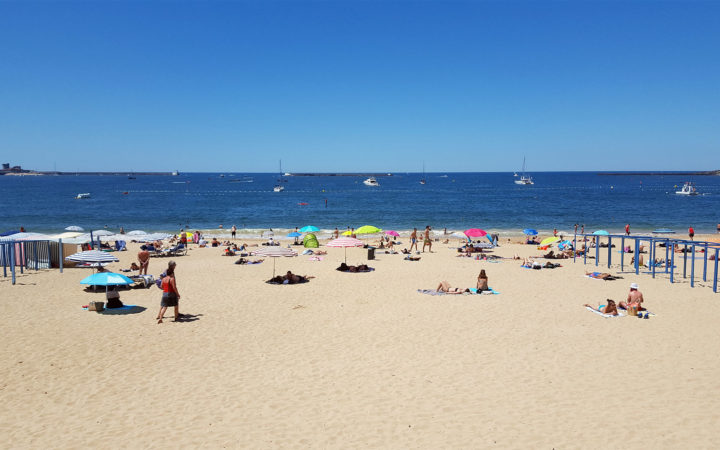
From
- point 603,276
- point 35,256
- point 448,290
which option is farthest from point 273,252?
point 603,276

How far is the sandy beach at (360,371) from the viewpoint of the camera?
6359mm

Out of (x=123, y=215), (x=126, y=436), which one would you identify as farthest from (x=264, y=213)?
(x=126, y=436)

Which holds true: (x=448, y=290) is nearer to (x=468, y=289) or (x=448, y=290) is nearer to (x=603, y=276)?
(x=468, y=289)

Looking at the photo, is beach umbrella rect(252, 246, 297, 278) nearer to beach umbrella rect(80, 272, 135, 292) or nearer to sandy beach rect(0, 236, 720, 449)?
sandy beach rect(0, 236, 720, 449)

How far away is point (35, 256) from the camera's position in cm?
1912

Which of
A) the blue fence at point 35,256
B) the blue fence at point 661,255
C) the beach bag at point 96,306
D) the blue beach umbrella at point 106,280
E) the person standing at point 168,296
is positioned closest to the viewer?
the person standing at point 168,296

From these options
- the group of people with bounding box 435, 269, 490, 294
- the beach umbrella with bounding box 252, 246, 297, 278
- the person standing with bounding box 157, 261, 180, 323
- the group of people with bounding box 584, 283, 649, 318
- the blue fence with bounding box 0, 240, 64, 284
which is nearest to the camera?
the person standing with bounding box 157, 261, 180, 323

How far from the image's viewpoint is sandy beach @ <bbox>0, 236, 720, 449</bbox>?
6.36 metres

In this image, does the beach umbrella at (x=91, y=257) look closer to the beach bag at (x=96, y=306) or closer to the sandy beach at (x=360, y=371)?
the sandy beach at (x=360, y=371)

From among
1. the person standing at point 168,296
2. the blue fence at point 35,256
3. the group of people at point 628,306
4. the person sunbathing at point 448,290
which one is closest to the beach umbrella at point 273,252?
the person standing at point 168,296

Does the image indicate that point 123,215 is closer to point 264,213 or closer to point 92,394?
point 264,213

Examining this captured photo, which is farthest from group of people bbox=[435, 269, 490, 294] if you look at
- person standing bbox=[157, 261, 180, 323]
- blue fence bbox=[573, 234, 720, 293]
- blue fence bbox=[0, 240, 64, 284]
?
blue fence bbox=[0, 240, 64, 284]

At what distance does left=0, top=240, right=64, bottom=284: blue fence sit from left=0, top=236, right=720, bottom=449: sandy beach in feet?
14.2

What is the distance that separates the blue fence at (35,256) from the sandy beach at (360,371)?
4.32 m
